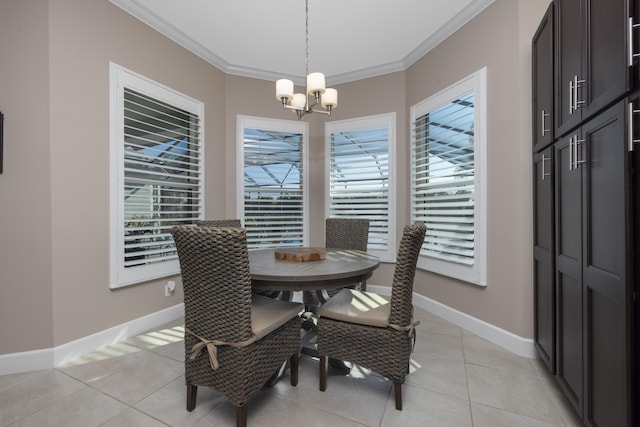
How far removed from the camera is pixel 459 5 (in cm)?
259

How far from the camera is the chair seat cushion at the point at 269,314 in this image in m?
1.49

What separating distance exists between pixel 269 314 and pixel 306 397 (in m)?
0.57

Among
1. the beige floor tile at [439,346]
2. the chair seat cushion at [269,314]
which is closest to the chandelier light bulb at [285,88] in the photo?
the chair seat cushion at [269,314]

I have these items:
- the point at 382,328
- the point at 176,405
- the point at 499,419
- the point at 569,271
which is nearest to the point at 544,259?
the point at 569,271

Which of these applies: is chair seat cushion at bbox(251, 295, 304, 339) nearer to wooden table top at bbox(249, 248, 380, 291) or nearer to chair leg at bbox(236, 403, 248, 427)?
wooden table top at bbox(249, 248, 380, 291)

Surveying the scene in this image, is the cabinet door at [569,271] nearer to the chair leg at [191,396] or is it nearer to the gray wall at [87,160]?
the gray wall at [87,160]

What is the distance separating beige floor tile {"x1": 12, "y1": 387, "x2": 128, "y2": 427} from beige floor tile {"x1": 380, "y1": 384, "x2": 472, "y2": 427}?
1.50m

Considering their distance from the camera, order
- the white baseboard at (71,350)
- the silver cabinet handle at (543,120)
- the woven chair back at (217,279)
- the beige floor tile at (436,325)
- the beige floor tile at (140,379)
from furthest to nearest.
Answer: the beige floor tile at (436,325)
the white baseboard at (71,350)
the silver cabinet handle at (543,120)
the beige floor tile at (140,379)
the woven chair back at (217,279)

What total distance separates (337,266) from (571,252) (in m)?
1.27

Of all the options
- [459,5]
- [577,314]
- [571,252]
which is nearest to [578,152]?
[571,252]

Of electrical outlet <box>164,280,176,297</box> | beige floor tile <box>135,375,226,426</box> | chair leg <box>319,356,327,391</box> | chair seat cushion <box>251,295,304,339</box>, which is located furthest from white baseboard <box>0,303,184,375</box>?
chair leg <box>319,356,327,391</box>

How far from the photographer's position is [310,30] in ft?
9.60

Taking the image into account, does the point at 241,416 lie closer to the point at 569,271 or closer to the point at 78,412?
the point at 78,412

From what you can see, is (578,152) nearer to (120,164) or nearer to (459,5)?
(459,5)
